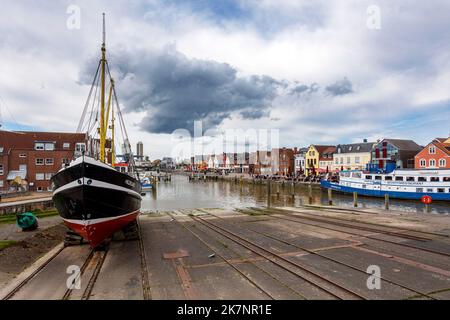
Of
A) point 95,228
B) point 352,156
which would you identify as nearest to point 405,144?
point 352,156

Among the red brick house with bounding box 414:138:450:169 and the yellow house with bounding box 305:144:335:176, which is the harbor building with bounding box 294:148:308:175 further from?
the red brick house with bounding box 414:138:450:169

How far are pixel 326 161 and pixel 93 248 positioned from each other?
7721cm

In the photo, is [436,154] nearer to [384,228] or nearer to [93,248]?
[384,228]

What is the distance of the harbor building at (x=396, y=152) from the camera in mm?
60816

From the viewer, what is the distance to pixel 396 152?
2430 inches

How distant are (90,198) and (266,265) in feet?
22.0

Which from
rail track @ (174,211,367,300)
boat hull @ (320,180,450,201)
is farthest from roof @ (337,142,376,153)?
rail track @ (174,211,367,300)

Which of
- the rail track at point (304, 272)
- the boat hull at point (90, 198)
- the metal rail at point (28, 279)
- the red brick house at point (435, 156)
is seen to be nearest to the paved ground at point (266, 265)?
the rail track at point (304, 272)

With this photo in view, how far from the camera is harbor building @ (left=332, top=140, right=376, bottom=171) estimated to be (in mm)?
69500

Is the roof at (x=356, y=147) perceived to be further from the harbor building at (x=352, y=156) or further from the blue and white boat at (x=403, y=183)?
the blue and white boat at (x=403, y=183)

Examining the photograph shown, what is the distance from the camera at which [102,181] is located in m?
10.4
